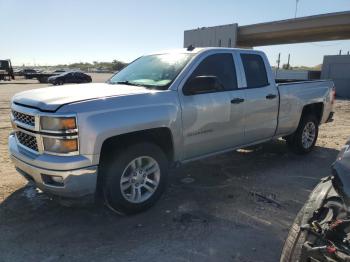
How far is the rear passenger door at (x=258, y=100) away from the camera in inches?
214

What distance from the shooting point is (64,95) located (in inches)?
153

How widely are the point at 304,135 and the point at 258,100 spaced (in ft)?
6.95

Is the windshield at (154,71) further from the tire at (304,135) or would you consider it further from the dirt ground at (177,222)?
the tire at (304,135)

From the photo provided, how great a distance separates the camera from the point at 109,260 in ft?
10.9

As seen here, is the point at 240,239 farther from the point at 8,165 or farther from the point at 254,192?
the point at 8,165

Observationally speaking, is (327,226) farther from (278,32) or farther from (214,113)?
(278,32)

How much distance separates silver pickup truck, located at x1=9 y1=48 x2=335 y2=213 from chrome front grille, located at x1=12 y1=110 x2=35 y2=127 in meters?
0.01

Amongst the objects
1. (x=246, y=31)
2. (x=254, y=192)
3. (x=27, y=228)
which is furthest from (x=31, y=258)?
(x=246, y=31)

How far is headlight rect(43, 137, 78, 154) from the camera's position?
11.6ft

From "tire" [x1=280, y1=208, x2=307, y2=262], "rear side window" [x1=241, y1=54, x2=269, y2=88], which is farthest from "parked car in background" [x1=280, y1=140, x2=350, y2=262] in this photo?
"rear side window" [x1=241, y1=54, x2=269, y2=88]

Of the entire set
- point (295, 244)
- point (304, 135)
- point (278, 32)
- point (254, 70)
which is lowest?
point (304, 135)

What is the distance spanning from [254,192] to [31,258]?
3067mm

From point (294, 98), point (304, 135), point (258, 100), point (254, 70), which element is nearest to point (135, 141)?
point (258, 100)

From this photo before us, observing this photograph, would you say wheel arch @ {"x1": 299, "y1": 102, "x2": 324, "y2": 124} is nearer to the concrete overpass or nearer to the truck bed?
the truck bed
